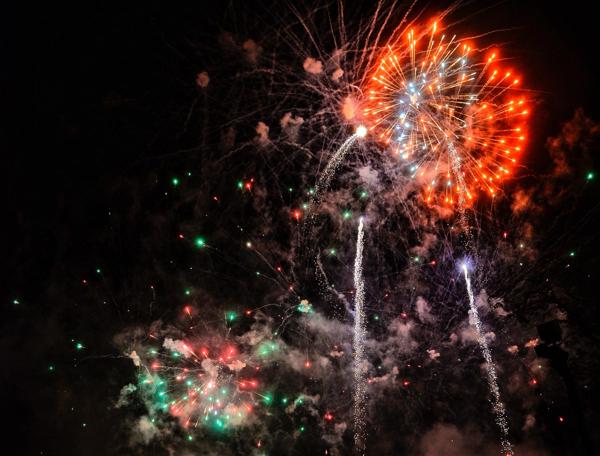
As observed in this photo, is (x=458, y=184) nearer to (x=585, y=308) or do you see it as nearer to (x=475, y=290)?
(x=475, y=290)

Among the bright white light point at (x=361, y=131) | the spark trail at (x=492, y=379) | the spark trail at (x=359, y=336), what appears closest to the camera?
the bright white light point at (x=361, y=131)

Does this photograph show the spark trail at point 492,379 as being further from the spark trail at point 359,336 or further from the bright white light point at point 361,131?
the bright white light point at point 361,131

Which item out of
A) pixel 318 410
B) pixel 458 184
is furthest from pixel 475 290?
pixel 318 410

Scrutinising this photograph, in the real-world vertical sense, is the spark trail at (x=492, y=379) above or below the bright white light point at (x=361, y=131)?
below

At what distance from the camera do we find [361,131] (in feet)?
27.7

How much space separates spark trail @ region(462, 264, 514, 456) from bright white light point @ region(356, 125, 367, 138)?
3.60 metres

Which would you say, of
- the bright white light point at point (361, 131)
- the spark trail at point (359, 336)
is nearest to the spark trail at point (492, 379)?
the spark trail at point (359, 336)

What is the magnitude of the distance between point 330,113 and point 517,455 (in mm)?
13449

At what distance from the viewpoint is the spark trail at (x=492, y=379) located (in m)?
10.1

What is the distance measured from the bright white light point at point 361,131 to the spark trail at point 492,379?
3.60 meters

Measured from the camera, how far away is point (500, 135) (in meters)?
7.95

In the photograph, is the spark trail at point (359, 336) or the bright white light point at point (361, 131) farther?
the spark trail at point (359, 336)

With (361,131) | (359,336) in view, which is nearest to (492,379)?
(359,336)

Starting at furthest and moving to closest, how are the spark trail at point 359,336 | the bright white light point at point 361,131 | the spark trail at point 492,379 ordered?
1. the spark trail at point 492,379
2. the spark trail at point 359,336
3. the bright white light point at point 361,131
